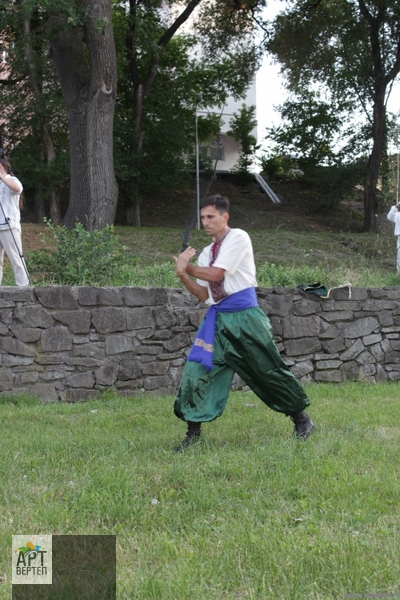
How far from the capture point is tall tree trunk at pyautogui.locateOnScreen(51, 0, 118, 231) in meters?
13.4

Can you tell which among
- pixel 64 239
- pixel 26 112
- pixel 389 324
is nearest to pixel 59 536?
pixel 64 239

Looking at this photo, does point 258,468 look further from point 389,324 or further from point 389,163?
point 389,163

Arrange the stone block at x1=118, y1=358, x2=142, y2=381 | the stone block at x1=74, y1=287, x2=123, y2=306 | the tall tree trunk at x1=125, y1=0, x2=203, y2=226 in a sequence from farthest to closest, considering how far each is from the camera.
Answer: the tall tree trunk at x1=125, y1=0, x2=203, y2=226 < the stone block at x1=118, y1=358, x2=142, y2=381 < the stone block at x1=74, y1=287, x2=123, y2=306

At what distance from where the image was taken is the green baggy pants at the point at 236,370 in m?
5.51

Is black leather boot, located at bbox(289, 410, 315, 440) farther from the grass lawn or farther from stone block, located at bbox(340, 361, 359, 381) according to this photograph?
stone block, located at bbox(340, 361, 359, 381)

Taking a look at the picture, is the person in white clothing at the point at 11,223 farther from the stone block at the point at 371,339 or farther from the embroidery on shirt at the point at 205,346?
the stone block at the point at 371,339

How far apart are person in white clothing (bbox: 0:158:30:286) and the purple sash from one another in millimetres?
4010

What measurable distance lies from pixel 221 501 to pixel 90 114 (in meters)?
10.6

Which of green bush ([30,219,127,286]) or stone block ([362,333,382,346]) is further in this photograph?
stone block ([362,333,382,346])

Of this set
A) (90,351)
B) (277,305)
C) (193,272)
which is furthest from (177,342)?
(193,272)

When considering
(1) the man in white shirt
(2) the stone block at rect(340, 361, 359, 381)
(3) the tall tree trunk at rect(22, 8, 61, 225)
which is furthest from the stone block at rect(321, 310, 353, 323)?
(3) the tall tree trunk at rect(22, 8, 61, 225)

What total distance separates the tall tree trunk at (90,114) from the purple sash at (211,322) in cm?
820

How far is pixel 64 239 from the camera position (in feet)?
31.3

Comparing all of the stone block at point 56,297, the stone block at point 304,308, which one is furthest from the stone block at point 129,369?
the stone block at point 304,308
